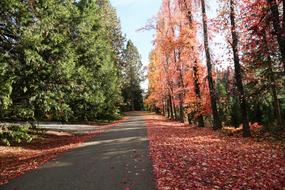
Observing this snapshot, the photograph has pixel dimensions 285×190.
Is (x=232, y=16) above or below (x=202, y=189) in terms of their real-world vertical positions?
above

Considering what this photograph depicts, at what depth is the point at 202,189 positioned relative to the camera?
7.36 m

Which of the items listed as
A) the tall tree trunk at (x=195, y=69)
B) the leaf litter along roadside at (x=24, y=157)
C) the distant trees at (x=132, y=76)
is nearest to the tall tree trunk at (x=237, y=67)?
the tall tree trunk at (x=195, y=69)

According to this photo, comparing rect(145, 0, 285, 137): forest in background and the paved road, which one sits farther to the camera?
rect(145, 0, 285, 137): forest in background

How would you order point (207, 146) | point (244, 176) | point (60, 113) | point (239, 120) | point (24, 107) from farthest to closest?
1. point (239, 120)
2. point (60, 113)
3. point (24, 107)
4. point (207, 146)
5. point (244, 176)

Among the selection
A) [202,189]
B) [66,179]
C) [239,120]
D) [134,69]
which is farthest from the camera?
[134,69]

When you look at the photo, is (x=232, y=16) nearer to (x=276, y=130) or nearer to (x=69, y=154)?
(x=276, y=130)

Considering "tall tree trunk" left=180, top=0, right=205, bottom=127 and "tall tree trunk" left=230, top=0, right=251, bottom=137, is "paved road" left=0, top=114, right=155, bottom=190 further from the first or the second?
"tall tree trunk" left=180, top=0, right=205, bottom=127

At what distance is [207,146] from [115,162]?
13.7ft

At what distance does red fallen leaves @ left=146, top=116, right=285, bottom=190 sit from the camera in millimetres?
7719

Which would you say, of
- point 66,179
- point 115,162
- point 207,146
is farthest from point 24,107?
point 207,146

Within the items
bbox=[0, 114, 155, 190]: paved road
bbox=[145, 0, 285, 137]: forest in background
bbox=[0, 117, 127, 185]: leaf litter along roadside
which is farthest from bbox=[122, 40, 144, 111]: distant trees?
bbox=[0, 114, 155, 190]: paved road

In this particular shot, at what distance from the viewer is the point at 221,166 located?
9492 mm

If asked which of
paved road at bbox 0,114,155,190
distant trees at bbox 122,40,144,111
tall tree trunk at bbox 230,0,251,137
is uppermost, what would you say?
distant trees at bbox 122,40,144,111

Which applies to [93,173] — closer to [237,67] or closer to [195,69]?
[237,67]
